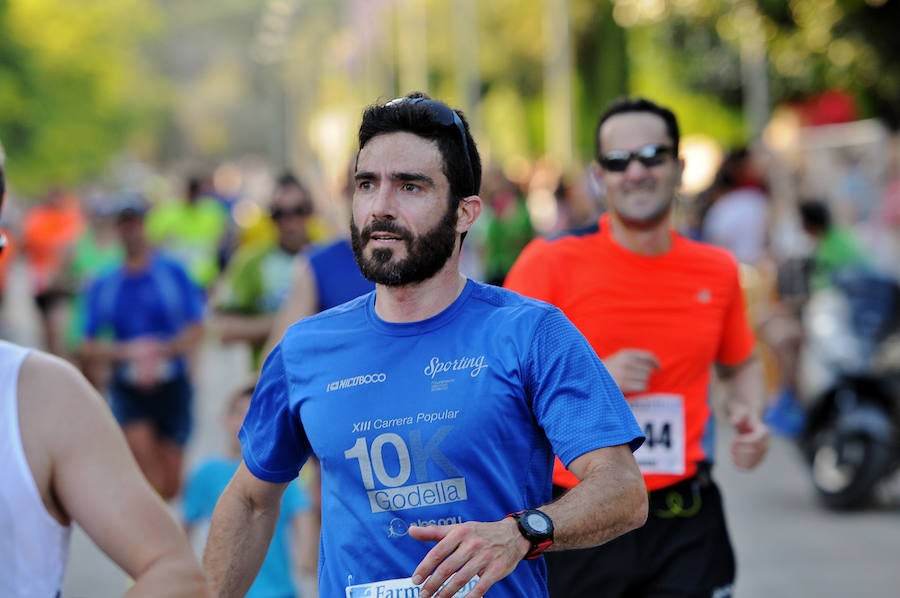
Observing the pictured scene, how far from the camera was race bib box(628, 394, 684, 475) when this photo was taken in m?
4.99

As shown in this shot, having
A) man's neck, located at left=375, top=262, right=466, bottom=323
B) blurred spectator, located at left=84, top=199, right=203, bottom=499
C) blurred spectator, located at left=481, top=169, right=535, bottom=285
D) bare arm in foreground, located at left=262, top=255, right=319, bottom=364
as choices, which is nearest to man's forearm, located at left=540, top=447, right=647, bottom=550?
man's neck, located at left=375, top=262, right=466, bottom=323

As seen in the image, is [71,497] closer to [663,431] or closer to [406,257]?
[406,257]

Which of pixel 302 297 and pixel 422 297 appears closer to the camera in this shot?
pixel 422 297

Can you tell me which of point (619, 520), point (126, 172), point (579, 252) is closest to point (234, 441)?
point (579, 252)

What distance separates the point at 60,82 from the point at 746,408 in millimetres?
43942

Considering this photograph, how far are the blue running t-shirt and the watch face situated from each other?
0.19 metres

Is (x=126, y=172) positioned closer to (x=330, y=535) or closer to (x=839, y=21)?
(x=839, y=21)

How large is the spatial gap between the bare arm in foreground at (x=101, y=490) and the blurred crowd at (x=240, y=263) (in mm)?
2983

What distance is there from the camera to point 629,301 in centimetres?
509

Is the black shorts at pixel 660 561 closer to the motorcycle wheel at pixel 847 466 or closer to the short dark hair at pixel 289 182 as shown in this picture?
the short dark hair at pixel 289 182

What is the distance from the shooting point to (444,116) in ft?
11.4

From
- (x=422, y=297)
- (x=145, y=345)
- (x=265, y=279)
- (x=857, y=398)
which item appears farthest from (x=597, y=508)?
(x=857, y=398)

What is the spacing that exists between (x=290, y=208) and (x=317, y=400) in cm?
503

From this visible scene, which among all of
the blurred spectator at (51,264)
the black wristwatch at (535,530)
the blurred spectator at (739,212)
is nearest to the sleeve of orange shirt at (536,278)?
the black wristwatch at (535,530)
